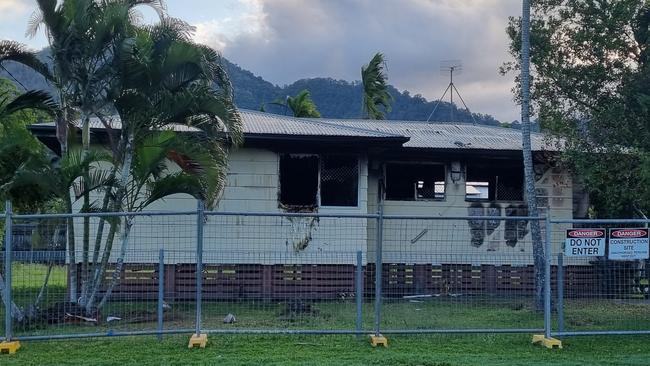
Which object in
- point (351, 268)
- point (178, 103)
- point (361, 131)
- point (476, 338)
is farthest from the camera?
point (361, 131)

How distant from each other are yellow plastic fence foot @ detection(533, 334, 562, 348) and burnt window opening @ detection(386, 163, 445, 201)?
24.1 ft

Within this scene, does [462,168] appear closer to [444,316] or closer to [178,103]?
[444,316]

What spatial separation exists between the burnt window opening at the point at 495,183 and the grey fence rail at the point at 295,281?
828mm

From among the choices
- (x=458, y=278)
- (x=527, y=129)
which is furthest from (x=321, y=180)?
(x=527, y=129)

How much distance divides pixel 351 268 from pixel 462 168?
164 inches

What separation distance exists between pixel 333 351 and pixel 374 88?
80.0ft

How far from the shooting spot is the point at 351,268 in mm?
14664

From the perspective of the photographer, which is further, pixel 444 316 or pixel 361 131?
pixel 361 131

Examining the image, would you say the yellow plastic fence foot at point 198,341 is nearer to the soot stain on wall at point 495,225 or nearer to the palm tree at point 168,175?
the palm tree at point 168,175

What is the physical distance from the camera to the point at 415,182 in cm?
1744

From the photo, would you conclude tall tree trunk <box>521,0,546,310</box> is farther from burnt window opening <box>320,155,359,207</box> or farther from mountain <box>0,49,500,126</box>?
mountain <box>0,49,500,126</box>

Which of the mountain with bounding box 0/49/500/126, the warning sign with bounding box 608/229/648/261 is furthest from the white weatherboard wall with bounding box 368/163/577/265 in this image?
the mountain with bounding box 0/49/500/126

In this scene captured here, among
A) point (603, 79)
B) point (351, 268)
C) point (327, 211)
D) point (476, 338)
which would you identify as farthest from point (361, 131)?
point (476, 338)

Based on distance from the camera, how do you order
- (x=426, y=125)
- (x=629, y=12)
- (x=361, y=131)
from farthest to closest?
(x=426, y=125)
(x=361, y=131)
(x=629, y=12)
